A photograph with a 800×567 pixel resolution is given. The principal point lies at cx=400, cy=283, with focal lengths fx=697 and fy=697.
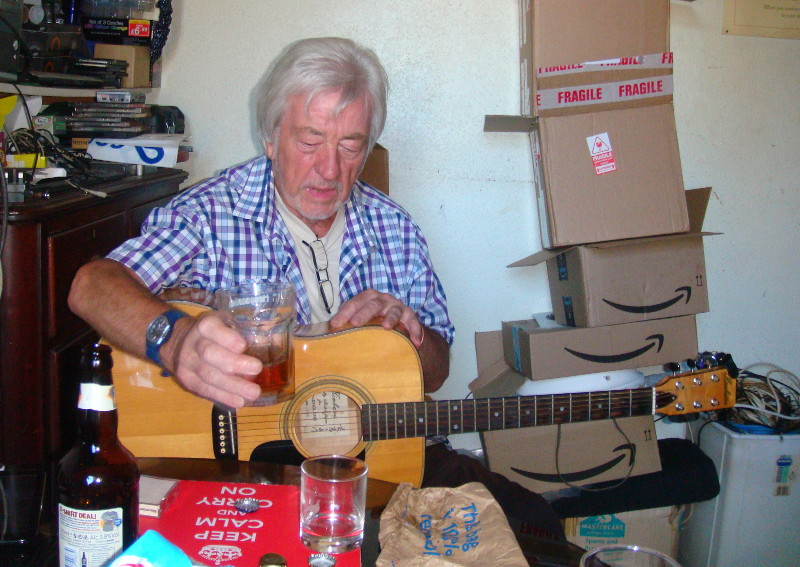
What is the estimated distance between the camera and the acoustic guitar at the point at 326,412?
1.34 meters

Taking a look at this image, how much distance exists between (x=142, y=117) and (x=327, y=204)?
0.67 m

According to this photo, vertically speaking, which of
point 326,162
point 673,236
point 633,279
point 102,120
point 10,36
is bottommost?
point 633,279

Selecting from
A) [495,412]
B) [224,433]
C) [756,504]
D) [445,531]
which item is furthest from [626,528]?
[445,531]

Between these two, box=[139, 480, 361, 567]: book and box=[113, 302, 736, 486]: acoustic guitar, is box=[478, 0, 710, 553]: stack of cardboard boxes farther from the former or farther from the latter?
box=[139, 480, 361, 567]: book

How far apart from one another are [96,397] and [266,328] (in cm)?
25

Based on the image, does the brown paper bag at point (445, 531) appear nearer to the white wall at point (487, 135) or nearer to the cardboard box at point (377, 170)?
the cardboard box at point (377, 170)

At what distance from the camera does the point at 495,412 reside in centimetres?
162

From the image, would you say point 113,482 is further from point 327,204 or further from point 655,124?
point 655,124

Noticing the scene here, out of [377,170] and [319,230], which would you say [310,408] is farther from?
[377,170]

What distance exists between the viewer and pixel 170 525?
0.81 meters

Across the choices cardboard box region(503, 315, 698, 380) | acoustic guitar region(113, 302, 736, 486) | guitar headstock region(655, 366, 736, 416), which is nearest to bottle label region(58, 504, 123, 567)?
acoustic guitar region(113, 302, 736, 486)

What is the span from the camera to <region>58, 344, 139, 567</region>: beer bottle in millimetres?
668

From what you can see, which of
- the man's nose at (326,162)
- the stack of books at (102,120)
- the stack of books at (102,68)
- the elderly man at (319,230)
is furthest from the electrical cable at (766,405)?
the stack of books at (102,68)

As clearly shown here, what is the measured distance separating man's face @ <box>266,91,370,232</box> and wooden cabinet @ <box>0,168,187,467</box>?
1.59 ft
